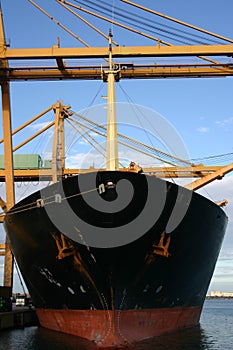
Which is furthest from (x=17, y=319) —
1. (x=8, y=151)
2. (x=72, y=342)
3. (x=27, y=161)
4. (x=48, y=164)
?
(x=27, y=161)

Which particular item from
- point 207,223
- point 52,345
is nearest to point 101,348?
point 52,345

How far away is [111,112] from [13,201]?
330 inches

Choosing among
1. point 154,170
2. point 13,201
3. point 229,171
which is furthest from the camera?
point 154,170

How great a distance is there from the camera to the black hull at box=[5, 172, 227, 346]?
11.9 meters

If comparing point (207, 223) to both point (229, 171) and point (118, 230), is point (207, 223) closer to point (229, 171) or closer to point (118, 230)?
point (118, 230)

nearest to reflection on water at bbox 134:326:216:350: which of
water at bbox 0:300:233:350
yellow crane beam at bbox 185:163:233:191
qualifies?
water at bbox 0:300:233:350

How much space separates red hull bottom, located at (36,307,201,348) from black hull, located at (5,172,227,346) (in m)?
0.19

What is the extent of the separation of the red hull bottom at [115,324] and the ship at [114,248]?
3 centimetres

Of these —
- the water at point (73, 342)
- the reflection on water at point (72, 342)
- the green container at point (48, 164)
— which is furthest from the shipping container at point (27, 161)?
the reflection on water at point (72, 342)

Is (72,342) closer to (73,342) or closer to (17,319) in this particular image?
(73,342)

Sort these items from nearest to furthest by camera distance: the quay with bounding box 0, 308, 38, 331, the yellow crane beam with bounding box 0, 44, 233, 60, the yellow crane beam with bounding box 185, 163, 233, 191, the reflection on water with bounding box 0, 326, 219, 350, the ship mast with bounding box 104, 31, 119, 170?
1. the reflection on water with bounding box 0, 326, 219, 350
2. the ship mast with bounding box 104, 31, 119, 170
3. the quay with bounding box 0, 308, 38, 331
4. the yellow crane beam with bounding box 0, 44, 233, 60
5. the yellow crane beam with bounding box 185, 163, 233, 191

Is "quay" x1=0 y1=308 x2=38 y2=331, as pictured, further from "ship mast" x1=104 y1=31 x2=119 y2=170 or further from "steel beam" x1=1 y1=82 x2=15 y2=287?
"ship mast" x1=104 y1=31 x2=119 y2=170

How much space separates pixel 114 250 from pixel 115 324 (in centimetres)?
196

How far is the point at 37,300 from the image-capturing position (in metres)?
15.4
